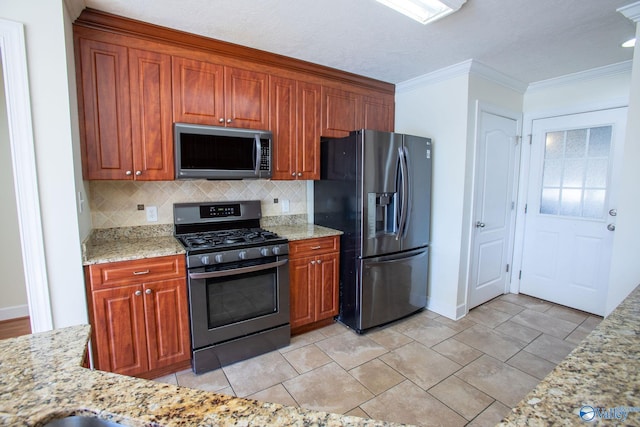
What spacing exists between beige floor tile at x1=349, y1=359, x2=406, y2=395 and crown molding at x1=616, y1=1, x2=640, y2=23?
2703 mm

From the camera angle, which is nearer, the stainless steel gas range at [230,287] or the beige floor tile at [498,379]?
the beige floor tile at [498,379]

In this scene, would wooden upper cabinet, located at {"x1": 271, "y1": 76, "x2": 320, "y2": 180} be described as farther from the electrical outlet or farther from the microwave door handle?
the electrical outlet

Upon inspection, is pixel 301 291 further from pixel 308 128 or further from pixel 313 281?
pixel 308 128

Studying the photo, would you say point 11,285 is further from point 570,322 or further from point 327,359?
point 570,322

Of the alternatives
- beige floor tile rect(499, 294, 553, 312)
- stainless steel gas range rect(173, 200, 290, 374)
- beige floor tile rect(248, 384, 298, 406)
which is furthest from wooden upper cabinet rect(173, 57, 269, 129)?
beige floor tile rect(499, 294, 553, 312)

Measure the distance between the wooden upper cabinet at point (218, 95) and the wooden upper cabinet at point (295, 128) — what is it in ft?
0.38

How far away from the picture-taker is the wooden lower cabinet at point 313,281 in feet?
8.71

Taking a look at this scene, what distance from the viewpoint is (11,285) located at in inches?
118

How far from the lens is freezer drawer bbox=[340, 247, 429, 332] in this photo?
9.06 feet

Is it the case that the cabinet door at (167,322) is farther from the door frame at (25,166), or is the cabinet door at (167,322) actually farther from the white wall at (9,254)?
the white wall at (9,254)

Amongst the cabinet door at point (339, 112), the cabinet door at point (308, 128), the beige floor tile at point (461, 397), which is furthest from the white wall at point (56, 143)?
the beige floor tile at point (461, 397)

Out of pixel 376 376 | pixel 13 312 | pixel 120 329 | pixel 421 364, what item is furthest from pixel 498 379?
pixel 13 312

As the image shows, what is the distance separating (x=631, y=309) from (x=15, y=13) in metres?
3.14

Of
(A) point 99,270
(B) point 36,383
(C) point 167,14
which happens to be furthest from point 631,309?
(C) point 167,14
